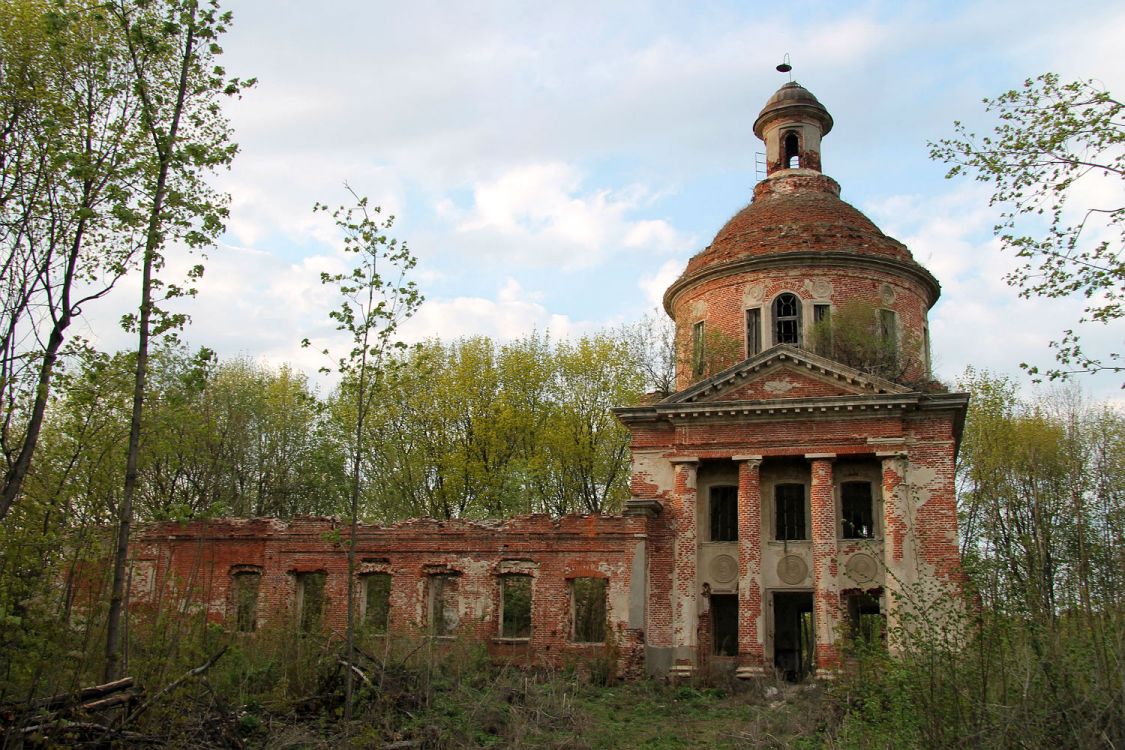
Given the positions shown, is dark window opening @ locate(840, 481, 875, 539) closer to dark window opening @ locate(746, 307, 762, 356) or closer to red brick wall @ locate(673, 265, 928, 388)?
red brick wall @ locate(673, 265, 928, 388)

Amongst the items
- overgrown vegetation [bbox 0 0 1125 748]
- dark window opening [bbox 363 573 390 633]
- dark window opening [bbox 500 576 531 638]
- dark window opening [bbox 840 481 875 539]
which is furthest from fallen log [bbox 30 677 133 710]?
dark window opening [bbox 840 481 875 539]

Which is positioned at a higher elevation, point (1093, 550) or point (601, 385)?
point (601, 385)

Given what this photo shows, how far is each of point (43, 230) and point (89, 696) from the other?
555 centimetres

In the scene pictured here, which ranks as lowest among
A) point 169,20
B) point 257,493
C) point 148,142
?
point 257,493

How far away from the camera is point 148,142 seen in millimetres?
12234

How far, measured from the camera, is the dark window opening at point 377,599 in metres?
24.2

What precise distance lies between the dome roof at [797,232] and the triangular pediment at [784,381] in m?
A: 4.53

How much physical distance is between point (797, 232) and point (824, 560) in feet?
31.4

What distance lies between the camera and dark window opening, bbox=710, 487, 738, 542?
78.2 feet

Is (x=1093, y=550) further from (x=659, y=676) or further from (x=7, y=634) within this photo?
(x=659, y=676)

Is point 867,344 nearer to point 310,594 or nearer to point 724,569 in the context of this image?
point 724,569

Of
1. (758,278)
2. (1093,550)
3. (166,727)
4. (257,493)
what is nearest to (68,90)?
(166,727)

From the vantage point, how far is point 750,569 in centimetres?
2245

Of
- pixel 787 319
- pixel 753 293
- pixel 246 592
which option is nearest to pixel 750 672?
pixel 787 319
